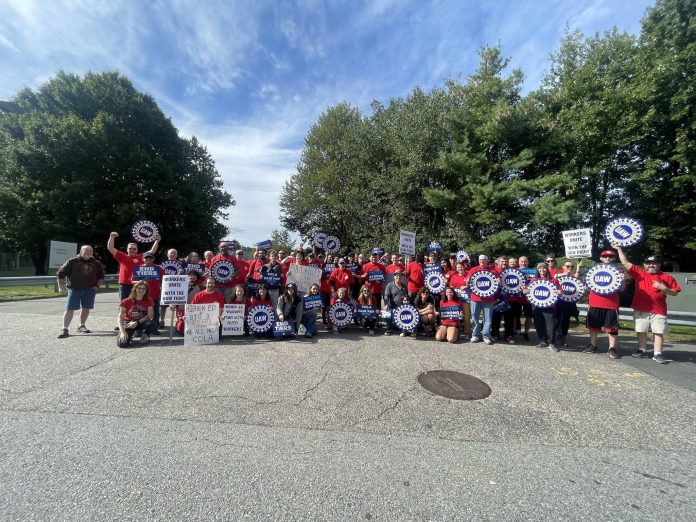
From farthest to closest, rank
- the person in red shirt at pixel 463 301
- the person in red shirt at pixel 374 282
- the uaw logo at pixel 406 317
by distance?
the person in red shirt at pixel 374 282 < the person in red shirt at pixel 463 301 < the uaw logo at pixel 406 317

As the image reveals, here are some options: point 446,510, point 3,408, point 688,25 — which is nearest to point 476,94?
point 688,25

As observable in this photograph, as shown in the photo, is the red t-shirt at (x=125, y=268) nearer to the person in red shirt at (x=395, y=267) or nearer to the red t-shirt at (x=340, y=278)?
the red t-shirt at (x=340, y=278)

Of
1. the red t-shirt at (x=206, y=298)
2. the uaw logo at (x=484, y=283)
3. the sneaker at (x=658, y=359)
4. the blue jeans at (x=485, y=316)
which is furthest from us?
the blue jeans at (x=485, y=316)

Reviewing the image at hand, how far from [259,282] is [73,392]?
4.33 metres

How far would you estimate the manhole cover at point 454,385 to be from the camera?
14.1 ft

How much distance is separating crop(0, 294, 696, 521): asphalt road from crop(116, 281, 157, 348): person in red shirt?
2.15ft

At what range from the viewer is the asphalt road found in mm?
2314

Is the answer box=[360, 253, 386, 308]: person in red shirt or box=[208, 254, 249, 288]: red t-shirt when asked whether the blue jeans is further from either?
box=[208, 254, 249, 288]: red t-shirt

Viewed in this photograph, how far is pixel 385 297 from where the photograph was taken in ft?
26.5

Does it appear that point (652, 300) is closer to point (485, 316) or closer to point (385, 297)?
point (485, 316)

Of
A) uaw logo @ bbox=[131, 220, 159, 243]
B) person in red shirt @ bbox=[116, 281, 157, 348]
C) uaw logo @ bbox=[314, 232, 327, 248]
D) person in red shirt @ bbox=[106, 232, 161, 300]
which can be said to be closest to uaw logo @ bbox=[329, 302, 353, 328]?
uaw logo @ bbox=[314, 232, 327, 248]

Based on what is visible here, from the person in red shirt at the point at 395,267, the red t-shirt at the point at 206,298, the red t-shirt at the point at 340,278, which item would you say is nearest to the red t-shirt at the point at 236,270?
the red t-shirt at the point at 206,298

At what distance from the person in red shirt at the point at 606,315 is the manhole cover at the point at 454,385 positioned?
3521 millimetres

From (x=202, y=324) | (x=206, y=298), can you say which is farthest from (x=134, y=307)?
(x=202, y=324)
